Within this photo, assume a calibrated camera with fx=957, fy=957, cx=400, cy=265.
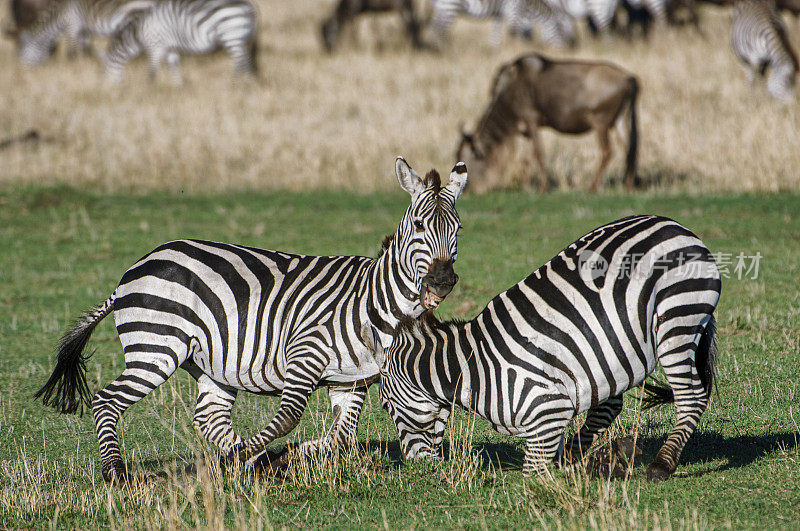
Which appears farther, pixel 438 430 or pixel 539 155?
pixel 539 155

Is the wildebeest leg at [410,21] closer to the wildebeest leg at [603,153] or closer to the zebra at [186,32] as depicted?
the zebra at [186,32]

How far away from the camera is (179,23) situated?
26.1 metres

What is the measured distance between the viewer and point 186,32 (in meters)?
26.1

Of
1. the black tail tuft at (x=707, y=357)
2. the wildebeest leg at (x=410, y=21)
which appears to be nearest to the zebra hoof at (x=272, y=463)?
the black tail tuft at (x=707, y=357)

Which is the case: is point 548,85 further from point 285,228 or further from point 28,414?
point 28,414

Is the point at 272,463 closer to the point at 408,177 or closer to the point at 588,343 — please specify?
the point at 408,177

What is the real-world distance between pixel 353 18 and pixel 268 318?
26.6 m

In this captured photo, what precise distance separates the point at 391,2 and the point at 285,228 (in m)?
18.7

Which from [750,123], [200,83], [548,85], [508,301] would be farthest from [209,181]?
[508,301]

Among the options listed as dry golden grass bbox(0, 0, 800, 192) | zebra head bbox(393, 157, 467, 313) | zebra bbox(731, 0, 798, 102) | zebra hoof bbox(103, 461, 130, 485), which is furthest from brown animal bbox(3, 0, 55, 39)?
zebra head bbox(393, 157, 467, 313)

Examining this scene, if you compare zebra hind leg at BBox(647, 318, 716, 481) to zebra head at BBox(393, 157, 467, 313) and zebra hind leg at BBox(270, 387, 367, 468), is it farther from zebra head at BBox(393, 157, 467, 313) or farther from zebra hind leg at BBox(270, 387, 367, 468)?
zebra hind leg at BBox(270, 387, 367, 468)

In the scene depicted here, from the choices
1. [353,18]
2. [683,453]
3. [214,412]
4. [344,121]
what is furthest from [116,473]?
[353,18]

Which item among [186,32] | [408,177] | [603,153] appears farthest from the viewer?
[186,32]

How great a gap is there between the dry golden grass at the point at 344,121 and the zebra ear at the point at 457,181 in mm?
10846
